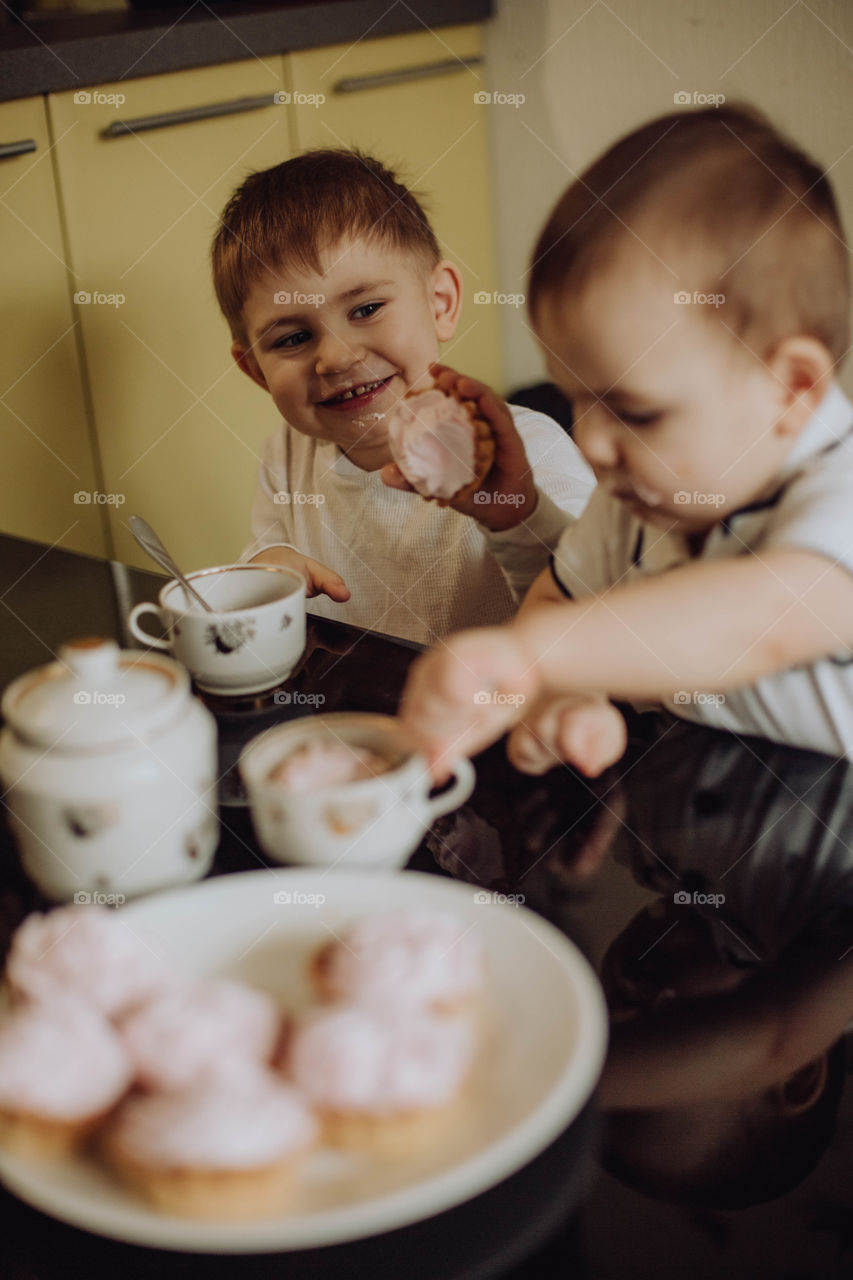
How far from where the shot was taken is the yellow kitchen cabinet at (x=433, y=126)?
7.64ft

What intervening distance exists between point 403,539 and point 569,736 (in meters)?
0.75

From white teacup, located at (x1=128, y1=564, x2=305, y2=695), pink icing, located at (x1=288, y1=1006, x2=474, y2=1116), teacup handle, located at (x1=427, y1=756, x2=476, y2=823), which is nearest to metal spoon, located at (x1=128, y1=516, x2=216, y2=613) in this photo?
white teacup, located at (x1=128, y1=564, x2=305, y2=695)

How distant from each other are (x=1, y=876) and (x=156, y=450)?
1.70m

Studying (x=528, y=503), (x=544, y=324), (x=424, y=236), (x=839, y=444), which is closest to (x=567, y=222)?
(x=544, y=324)

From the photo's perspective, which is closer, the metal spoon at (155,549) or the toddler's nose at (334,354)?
the metal spoon at (155,549)

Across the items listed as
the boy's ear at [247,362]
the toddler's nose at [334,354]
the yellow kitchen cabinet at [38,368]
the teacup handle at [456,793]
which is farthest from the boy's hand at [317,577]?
the yellow kitchen cabinet at [38,368]

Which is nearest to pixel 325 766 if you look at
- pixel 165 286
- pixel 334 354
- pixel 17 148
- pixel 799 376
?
pixel 799 376

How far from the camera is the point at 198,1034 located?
493mm

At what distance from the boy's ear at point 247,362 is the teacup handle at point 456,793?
0.92 metres

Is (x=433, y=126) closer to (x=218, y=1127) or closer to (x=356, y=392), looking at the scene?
(x=356, y=392)

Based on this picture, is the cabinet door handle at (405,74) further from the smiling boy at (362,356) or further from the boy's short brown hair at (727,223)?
the boy's short brown hair at (727,223)

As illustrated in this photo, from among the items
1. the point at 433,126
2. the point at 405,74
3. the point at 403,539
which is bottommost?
the point at 403,539

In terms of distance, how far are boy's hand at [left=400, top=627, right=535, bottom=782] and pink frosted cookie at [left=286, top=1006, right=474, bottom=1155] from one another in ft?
0.64

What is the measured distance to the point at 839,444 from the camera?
0.81 meters
